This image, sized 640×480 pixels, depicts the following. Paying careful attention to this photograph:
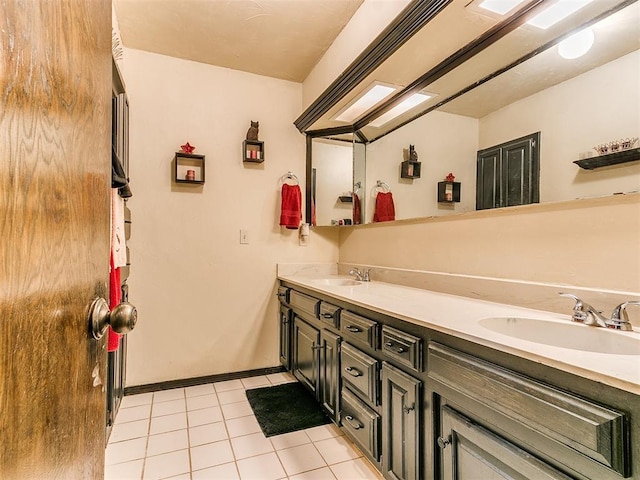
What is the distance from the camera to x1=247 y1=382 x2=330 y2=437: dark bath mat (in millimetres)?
2027

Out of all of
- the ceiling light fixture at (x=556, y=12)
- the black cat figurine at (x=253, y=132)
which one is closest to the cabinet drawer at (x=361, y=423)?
the ceiling light fixture at (x=556, y=12)

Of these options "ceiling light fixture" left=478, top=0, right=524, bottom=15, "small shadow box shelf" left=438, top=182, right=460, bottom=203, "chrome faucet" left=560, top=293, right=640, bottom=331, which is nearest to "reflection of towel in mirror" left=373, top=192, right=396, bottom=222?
"small shadow box shelf" left=438, top=182, right=460, bottom=203

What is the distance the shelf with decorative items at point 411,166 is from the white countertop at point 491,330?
730 millimetres

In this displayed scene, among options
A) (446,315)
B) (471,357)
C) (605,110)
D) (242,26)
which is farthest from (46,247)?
(242,26)

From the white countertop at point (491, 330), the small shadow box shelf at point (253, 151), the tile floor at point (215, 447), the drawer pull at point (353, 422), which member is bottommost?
the tile floor at point (215, 447)

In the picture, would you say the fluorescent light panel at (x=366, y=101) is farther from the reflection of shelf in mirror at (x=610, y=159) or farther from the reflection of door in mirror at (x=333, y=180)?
the reflection of shelf in mirror at (x=610, y=159)

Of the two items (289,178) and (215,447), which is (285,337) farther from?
(289,178)

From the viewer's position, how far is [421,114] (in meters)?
2.11

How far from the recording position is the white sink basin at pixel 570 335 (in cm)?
102

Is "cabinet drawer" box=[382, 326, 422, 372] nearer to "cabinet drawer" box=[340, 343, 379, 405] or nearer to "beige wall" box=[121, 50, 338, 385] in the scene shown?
"cabinet drawer" box=[340, 343, 379, 405]

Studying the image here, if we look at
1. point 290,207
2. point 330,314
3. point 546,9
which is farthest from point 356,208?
point 546,9

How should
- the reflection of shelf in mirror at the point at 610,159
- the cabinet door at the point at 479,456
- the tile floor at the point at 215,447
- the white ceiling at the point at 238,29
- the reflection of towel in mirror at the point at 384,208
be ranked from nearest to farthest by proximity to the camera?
the cabinet door at the point at 479,456, the reflection of shelf in mirror at the point at 610,159, the tile floor at the point at 215,447, the white ceiling at the point at 238,29, the reflection of towel in mirror at the point at 384,208

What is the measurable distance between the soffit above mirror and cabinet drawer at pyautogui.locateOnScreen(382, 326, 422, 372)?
1144mm

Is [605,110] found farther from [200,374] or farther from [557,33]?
[200,374]
